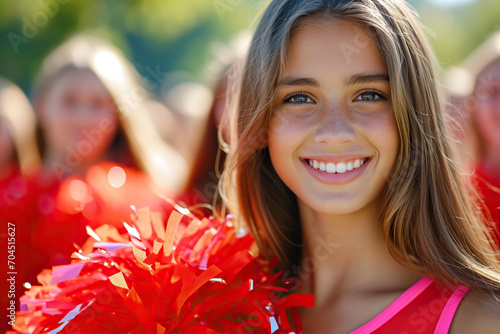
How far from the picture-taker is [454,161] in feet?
5.56

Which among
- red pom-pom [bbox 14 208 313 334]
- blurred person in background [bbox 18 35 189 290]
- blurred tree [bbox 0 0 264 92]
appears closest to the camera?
red pom-pom [bbox 14 208 313 334]

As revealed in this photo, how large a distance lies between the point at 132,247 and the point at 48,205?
173 cm

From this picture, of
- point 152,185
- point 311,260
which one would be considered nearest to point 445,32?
point 152,185

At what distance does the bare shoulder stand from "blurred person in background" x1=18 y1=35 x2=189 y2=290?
2.03 metres

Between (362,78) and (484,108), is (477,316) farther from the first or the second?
(484,108)

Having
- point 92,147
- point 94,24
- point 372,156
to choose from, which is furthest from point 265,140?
point 94,24

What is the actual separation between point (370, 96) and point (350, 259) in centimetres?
52

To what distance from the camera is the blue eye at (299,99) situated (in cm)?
171

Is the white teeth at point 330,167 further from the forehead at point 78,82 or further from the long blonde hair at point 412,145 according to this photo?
the forehead at point 78,82

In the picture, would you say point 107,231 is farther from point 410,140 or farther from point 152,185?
point 152,185

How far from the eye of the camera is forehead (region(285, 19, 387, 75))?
64.1 inches

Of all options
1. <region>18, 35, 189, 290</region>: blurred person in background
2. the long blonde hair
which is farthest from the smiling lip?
<region>18, 35, 189, 290</region>: blurred person in background

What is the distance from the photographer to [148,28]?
43.2 ft

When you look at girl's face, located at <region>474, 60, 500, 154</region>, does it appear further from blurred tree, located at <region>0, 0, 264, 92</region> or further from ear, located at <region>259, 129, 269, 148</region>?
blurred tree, located at <region>0, 0, 264, 92</region>
